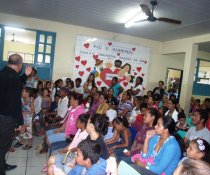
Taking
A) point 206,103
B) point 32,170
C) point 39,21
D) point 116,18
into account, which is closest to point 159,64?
point 206,103

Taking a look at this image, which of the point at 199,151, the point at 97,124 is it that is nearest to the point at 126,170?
the point at 199,151

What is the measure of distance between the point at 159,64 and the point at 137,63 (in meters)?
0.84

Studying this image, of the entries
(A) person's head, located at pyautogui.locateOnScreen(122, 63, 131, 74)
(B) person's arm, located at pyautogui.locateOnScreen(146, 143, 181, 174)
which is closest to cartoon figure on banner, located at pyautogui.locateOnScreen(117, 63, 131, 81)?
(A) person's head, located at pyautogui.locateOnScreen(122, 63, 131, 74)

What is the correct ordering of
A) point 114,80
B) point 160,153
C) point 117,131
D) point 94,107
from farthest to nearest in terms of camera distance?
point 114,80, point 94,107, point 117,131, point 160,153

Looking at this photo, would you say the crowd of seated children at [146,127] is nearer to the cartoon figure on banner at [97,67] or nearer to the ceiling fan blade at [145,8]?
the ceiling fan blade at [145,8]

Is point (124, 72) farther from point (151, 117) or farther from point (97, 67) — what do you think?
point (151, 117)

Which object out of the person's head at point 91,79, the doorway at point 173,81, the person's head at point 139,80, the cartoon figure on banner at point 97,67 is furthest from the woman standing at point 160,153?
the doorway at point 173,81

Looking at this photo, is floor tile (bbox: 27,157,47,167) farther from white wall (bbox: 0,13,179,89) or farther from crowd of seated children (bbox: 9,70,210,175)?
white wall (bbox: 0,13,179,89)

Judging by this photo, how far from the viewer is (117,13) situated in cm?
479

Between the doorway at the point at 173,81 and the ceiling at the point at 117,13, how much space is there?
5.29ft

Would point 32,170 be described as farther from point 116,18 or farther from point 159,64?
point 159,64

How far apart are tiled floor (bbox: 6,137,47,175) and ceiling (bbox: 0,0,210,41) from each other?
9.14ft

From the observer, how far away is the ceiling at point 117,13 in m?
4.11

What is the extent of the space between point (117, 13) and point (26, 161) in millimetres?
3275
